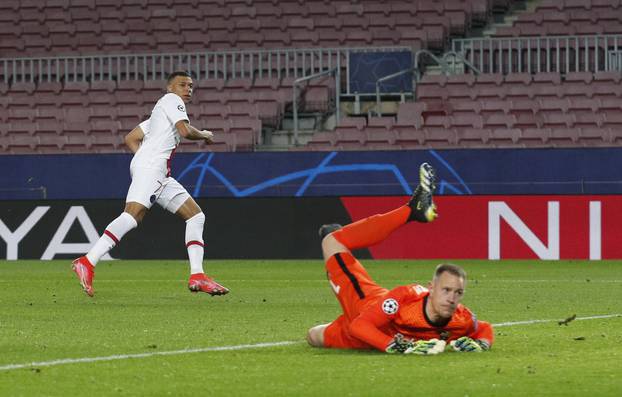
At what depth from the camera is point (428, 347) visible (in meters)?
8.26

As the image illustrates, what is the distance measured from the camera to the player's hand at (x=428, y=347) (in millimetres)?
8227

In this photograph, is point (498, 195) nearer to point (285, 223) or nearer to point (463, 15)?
point (285, 223)

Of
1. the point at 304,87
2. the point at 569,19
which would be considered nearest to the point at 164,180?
the point at 304,87

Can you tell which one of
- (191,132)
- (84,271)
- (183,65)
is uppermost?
(183,65)

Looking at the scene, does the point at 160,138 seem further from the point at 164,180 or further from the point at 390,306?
the point at 390,306

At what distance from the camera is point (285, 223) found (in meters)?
23.0

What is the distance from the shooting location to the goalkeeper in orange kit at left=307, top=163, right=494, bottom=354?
7.93 metres

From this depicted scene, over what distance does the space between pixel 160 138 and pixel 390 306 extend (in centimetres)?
649

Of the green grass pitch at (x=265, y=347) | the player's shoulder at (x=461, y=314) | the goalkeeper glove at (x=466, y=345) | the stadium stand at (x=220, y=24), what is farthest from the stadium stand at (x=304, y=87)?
the player's shoulder at (x=461, y=314)

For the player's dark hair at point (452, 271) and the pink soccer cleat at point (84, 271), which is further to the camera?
the pink soccer cleat at point (84, 271)

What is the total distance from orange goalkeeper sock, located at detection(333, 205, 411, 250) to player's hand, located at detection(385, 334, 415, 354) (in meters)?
0.96

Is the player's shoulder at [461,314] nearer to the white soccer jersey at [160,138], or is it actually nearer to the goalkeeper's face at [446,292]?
the goalkeeper's face at [446,292]

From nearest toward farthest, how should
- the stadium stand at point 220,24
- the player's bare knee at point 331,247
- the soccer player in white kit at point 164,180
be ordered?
the player's bare knee at point 331,247
the soccer player in white kit at point 164,180
the stadium stand at point 220,24

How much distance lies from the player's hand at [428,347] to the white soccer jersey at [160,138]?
243 inches
